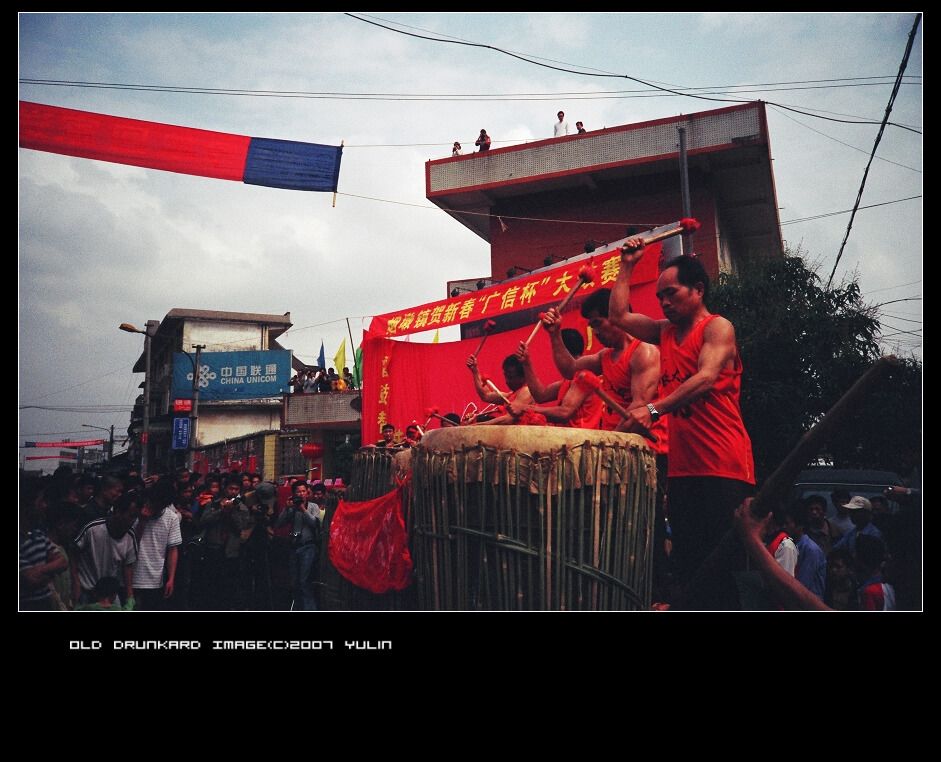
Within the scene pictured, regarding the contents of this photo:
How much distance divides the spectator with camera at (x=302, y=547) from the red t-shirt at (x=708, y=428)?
3033mm

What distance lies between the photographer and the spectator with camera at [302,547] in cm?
568

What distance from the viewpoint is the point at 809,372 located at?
22.3 feet

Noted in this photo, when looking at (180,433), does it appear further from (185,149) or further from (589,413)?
(589,413)

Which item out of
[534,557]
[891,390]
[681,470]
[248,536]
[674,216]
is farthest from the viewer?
[674,216]

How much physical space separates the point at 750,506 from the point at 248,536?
393cm

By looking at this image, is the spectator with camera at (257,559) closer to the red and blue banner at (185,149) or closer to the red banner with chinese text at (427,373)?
the red banner with chinese text at (427,373)

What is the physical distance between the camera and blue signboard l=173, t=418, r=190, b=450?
19.5m

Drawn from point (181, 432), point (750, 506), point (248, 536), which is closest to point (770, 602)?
point (750, 506)

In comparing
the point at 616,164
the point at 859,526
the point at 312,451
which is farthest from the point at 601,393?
the point at 312,451

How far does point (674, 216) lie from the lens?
12.0 metres

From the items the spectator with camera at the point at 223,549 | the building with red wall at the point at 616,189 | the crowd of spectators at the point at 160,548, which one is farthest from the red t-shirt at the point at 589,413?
the building with red wall at the point at 616,189

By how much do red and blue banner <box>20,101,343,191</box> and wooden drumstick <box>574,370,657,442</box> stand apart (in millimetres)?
2815

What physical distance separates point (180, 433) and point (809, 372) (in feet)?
53.9
